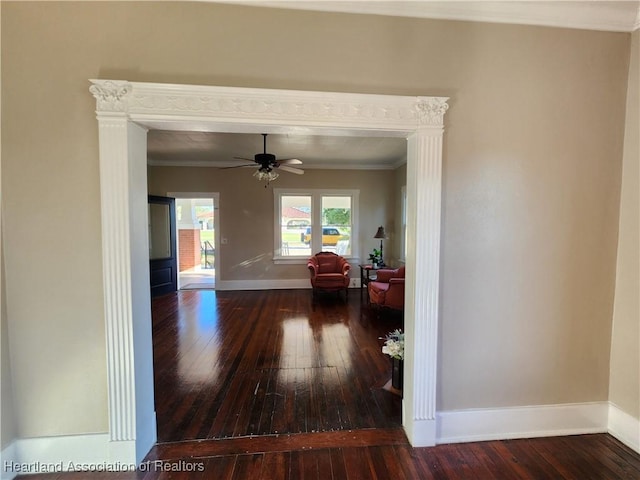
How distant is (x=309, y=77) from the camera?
172 cm

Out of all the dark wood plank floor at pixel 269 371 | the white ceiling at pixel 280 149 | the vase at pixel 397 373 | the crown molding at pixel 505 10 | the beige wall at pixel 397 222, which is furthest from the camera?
the beige wall at pixel 397 222

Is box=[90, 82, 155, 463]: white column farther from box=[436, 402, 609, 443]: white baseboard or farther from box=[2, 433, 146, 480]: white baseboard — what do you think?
box=[436, 402, 609, 443]: white baseboard

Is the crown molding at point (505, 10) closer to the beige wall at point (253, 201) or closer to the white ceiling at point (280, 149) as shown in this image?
the white ceiling at point (280, 149)

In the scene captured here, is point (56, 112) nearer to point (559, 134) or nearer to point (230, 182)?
point (559, 134)

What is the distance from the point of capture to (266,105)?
1.69m

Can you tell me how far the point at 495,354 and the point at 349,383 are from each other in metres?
1.26

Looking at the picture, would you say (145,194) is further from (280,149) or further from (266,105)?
(280,149)

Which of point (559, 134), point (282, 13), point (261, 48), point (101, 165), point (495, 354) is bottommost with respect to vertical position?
point (495, 354)

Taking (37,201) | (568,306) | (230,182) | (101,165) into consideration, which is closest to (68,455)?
(37,201)

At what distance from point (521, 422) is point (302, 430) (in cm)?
152

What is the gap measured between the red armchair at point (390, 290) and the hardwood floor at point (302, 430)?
2.75 ft

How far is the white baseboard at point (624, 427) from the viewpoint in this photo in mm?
1855

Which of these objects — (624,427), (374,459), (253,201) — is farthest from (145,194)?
(253,201)

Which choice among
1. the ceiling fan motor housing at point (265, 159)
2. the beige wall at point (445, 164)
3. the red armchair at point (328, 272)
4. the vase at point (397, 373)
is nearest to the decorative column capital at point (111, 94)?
the beige wall at point (445, 164)
